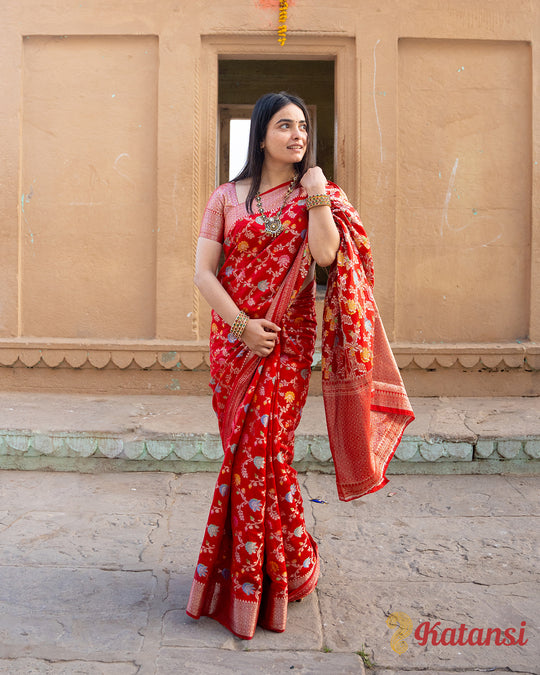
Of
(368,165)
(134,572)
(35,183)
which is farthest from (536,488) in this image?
(35,183)

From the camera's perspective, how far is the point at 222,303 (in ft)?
7.23

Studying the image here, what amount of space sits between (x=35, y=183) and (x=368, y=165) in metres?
2.61

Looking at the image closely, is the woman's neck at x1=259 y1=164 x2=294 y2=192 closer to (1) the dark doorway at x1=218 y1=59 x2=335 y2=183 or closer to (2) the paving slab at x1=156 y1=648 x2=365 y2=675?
(2) the paving slab at x1=156 y1=648 x2=365 y2=675

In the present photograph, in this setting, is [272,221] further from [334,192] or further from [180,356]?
[180,356]

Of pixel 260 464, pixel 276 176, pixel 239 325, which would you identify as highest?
pixel 276 176

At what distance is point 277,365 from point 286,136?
0.79 metres

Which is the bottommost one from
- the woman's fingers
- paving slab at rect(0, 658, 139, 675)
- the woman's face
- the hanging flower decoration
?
paving slab at rect(0, 658, 139, 675)

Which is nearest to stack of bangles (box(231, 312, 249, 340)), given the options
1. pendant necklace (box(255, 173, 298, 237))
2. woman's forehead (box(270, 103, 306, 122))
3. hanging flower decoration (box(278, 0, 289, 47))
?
pendant necklace (box(255, 173, 298, 237))

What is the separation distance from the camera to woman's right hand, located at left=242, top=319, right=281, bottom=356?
2135 millimetres

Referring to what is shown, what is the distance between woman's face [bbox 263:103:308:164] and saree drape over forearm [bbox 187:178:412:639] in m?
0.12

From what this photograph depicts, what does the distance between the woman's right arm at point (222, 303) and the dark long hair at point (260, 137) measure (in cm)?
21

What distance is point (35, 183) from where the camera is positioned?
5086mm

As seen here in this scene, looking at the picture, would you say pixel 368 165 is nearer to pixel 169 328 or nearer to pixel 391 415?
pixel 169 328

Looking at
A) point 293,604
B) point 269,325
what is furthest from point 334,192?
point 293,604
